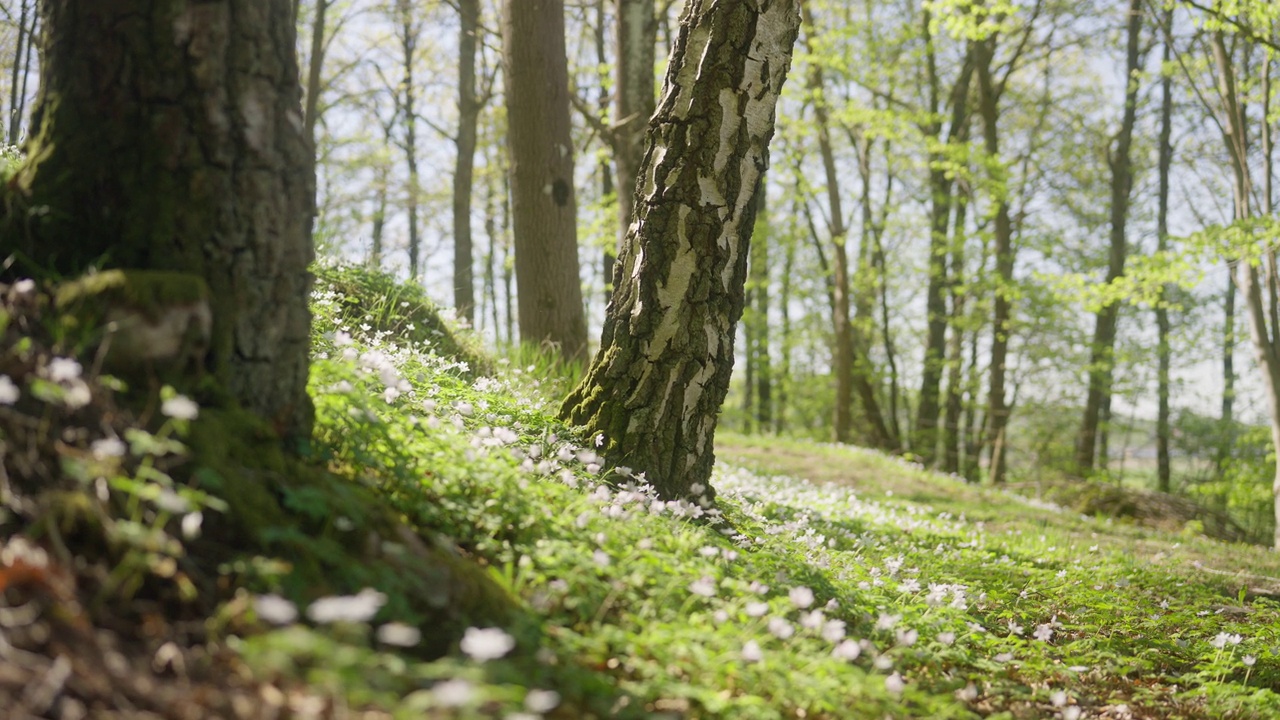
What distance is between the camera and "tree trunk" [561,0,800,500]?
4.28 m

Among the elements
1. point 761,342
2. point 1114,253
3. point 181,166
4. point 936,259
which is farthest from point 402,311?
point 761,342

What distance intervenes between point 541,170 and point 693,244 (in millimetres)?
3858

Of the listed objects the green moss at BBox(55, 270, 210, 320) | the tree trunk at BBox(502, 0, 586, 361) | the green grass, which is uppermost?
the tree trunk at BBox(502, 0, 586, 361)

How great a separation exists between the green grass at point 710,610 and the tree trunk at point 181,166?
429 mm

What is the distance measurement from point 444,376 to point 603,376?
86 cm

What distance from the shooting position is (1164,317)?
2370 cm

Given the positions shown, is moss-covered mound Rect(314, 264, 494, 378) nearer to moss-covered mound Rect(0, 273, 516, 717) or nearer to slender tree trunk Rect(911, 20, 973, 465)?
moss-covered mound Rect(0, 273, 516, 717)

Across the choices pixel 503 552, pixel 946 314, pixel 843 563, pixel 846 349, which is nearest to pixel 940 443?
pixel 946 314

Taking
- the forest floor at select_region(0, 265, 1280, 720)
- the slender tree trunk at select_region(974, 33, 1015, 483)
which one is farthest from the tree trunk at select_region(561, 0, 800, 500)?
the slender tree trunk at select_region(974, 33, 1015, 483)

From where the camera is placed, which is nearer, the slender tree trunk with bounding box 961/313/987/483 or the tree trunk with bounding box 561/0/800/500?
the tree trunk with bounding box 561/0/800/500

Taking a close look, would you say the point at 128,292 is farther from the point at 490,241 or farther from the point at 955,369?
the point at 490,241

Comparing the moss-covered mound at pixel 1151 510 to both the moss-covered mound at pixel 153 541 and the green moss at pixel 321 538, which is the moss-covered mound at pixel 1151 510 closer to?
the green moss at pixel 321 538

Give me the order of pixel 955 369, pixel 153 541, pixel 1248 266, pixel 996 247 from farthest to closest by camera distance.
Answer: pixel 955 369, pixel 996 247, pixel 1248 266, pixel 153 541

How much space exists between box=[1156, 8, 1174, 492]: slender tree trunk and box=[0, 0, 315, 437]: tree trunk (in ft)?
71.7
